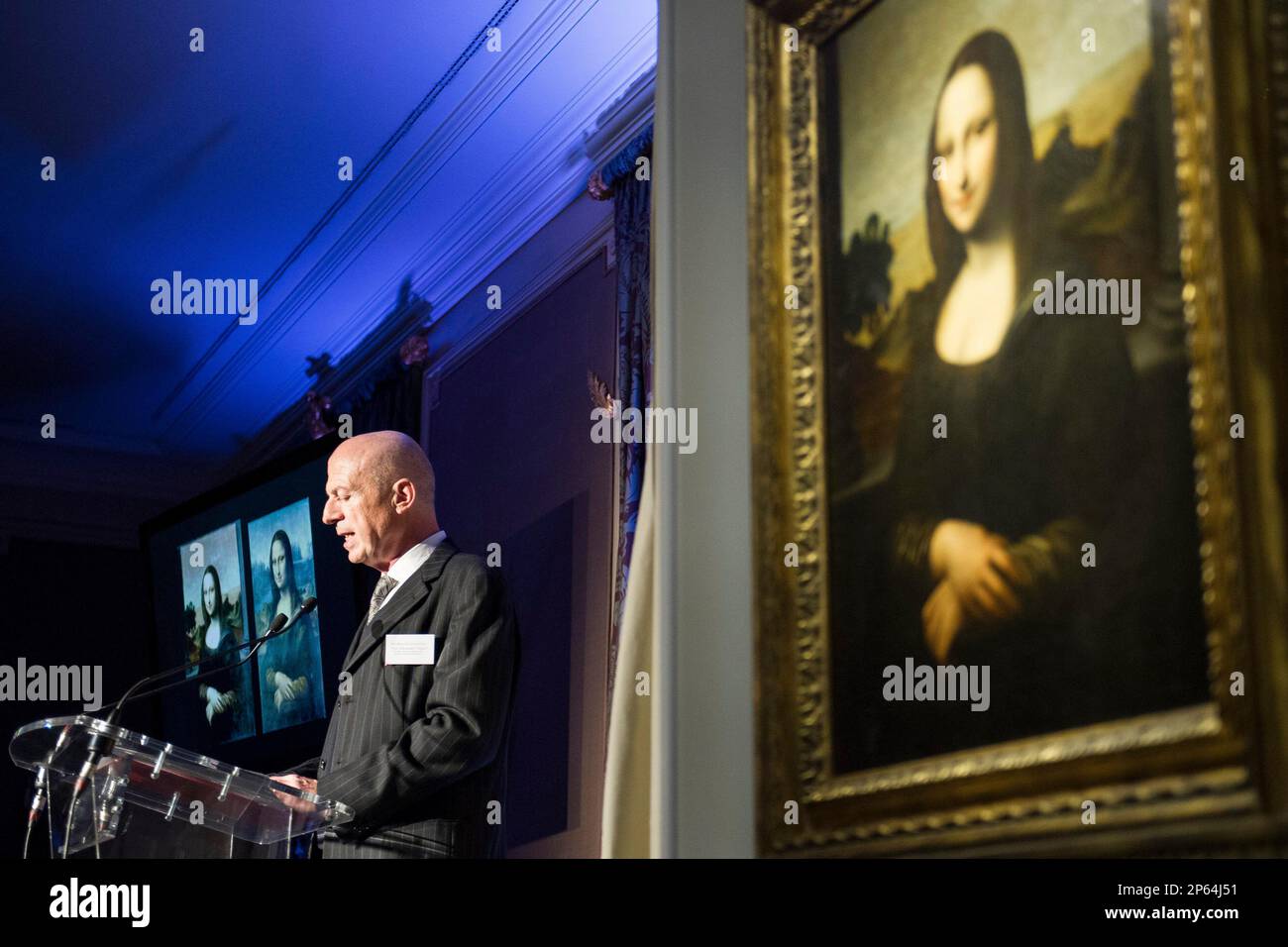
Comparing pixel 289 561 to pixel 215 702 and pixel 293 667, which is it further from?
pixel 215 702

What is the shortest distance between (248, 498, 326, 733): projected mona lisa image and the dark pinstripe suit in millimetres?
2366

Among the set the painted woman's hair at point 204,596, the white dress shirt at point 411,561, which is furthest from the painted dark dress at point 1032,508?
the painted woman's hair at point 204,596

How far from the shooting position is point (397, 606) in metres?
3.38

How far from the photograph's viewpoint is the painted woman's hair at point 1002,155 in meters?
1.63

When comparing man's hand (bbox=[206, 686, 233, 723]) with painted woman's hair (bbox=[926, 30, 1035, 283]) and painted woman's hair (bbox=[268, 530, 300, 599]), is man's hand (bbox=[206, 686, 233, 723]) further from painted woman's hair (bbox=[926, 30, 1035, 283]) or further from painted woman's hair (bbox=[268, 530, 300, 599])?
painted woman's hair (bbox=[926, 30, 1035, 283])

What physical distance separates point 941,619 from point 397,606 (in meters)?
1.92

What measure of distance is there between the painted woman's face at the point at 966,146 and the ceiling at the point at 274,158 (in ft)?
9.30

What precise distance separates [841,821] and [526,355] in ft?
13.0

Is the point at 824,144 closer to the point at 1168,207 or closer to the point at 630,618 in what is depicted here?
the point at 1168,207

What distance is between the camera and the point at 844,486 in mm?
1848

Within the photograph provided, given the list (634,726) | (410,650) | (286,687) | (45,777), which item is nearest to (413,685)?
(410,650)


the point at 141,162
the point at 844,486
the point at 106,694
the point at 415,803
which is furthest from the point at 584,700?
the point at 106,694

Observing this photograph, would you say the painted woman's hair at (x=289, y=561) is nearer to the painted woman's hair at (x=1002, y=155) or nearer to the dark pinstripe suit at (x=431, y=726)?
the dark pinstripe suit at (x=431, y=726)

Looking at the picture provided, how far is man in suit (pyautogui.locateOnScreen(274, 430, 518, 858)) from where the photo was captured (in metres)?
3.00
